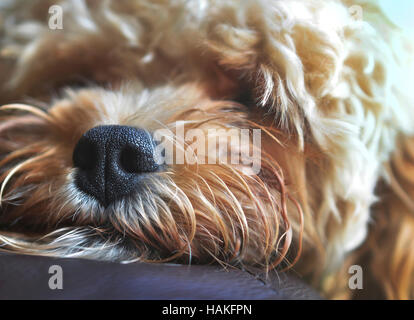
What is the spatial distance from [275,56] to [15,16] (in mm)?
928

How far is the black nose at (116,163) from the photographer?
101 centimetres

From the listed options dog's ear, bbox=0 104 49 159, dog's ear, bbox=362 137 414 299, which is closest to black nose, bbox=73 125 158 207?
dog's ear, bbox=0 104 49 159

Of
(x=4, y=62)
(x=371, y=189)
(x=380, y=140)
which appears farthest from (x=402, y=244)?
(x=4, y=62)

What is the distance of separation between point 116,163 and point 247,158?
1.01 feet

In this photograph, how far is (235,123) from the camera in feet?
3.88

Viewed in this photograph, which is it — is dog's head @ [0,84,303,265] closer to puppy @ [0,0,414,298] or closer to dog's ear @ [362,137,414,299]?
puppy @ [0,0,414,298]

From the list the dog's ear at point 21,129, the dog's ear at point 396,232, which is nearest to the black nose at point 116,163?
the dog's ear at point 21,129

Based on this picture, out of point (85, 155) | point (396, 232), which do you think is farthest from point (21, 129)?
point (396, 232)

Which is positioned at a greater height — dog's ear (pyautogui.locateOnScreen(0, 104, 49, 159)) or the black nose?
dog's ear (pyautogui.locateOnScreen(0, 104, 49, 159))

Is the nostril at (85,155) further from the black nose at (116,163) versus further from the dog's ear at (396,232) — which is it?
the dog's ear at (396,232)

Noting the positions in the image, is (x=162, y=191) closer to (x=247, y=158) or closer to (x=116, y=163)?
(x=116, y=163)

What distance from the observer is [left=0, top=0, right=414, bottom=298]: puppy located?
1.01 metres

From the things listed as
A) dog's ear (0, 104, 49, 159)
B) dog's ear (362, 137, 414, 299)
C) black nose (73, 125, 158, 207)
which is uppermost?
dog's ear (0, 104, 49, 159)
